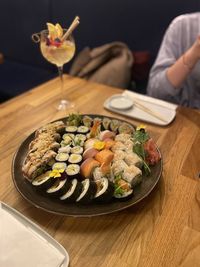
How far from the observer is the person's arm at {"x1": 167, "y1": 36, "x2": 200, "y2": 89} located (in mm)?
1300

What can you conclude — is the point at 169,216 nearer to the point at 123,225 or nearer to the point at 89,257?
the point at 123,225

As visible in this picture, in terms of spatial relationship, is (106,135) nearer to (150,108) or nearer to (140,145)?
(140,145)

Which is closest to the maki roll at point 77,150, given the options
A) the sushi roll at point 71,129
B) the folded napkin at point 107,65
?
the sushi roll at point 71,129

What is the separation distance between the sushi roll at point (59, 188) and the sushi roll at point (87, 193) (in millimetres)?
44

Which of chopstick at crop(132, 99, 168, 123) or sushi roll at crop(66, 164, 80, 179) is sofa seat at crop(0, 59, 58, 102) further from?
sushi roll at crop(66, 164, 80, 179)

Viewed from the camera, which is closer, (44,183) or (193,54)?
(44,183)

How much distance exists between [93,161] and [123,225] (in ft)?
0.65

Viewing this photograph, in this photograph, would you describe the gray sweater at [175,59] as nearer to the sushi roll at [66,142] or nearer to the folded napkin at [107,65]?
the folded napkin at [107,65]

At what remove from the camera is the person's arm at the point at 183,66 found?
1300 mm

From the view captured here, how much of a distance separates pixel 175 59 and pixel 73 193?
113 cm

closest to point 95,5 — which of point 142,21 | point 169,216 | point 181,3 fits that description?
point 142,21

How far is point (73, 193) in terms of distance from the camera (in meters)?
0.73

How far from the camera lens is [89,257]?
654 millimetres

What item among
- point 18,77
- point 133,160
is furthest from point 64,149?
point 18,77
